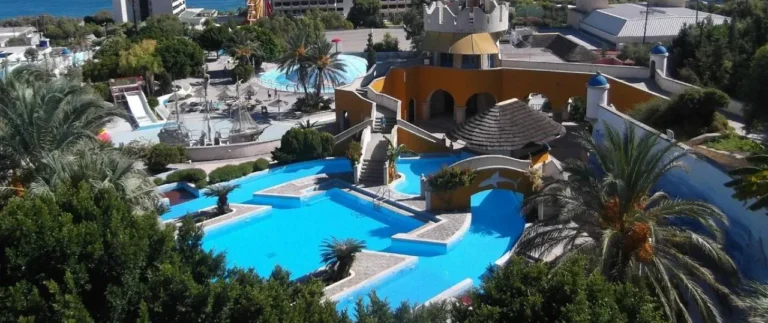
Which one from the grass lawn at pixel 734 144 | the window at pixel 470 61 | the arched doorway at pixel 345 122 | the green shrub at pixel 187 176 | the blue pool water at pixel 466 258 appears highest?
the window at pixel 470 61

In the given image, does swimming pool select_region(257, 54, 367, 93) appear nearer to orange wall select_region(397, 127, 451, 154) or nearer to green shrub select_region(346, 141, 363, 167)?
orange wall select_region(397, 127, 451, 154)

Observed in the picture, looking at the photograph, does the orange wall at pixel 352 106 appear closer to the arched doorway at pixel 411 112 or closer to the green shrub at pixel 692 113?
the arched doorway at pixel 411 112

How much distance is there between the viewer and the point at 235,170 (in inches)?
1155

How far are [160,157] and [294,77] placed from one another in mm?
18679

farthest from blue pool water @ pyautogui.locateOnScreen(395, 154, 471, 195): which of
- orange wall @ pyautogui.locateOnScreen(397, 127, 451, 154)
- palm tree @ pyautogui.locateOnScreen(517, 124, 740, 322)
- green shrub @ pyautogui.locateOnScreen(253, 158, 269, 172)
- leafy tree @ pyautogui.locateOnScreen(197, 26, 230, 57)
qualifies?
leafy tree @ pyautogui.locateOnScreen(197, 26, 230, 57)

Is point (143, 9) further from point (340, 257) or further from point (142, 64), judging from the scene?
point (340, 257)

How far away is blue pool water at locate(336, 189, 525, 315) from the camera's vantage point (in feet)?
64.7

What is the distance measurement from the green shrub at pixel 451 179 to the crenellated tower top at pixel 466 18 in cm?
1305

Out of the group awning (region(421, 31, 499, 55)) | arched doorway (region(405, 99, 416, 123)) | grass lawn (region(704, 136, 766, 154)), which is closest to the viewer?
grass lawn (region(704, 136, 766, 154))

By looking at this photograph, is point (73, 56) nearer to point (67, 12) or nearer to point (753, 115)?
point (753, 115)

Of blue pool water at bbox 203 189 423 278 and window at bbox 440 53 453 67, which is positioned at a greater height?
window at bbox 440 53 453 67

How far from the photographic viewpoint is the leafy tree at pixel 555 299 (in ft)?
33.5

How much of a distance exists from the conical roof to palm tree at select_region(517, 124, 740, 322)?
11355mm

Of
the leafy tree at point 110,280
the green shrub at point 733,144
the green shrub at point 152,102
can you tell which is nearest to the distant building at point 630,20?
the green shrub at point 733,144
